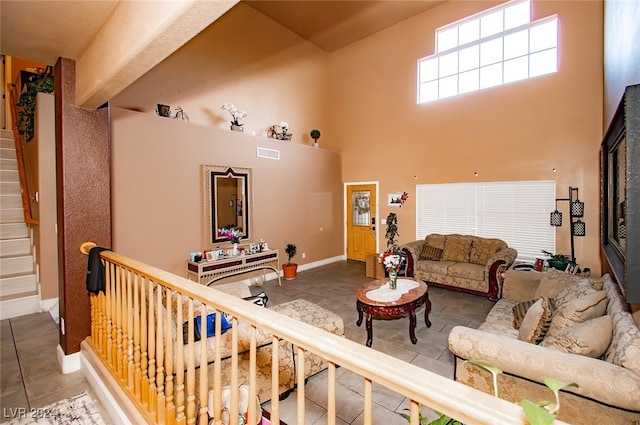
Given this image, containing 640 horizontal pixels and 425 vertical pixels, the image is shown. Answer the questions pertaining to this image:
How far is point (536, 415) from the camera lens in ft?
1.81

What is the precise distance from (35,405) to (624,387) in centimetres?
389

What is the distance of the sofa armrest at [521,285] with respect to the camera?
11.3ft

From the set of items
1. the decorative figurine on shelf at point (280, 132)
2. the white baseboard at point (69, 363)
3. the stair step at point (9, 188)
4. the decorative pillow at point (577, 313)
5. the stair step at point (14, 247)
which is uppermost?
the decorative figurine on shelf at point (280, 132)

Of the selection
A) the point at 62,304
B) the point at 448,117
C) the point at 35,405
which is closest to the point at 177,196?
the point at 62,304

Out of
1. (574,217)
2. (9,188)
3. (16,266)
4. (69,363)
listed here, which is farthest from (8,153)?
(574,217)

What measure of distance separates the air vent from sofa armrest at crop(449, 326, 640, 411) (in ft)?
15.6

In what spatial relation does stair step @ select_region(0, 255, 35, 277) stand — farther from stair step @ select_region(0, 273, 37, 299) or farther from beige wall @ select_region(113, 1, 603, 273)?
beige wall @ select_region(113, 1, 603, 273)

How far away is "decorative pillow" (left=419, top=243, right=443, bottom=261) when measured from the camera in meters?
5.66

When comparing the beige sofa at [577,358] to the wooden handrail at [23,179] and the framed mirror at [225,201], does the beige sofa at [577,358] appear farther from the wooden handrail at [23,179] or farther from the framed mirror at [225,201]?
the wooden handrail at [23,179]

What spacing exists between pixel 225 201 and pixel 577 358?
4.94m

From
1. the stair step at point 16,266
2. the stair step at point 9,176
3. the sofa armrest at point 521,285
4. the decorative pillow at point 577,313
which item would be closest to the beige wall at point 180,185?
the stair step at point 16,266

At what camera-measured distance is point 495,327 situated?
2711 mm

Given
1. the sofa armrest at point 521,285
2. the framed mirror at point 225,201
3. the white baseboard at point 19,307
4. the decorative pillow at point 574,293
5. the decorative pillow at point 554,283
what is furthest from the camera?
the framed mirror at point 225,201

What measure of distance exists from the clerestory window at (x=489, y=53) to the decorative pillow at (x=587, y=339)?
16.4ft
